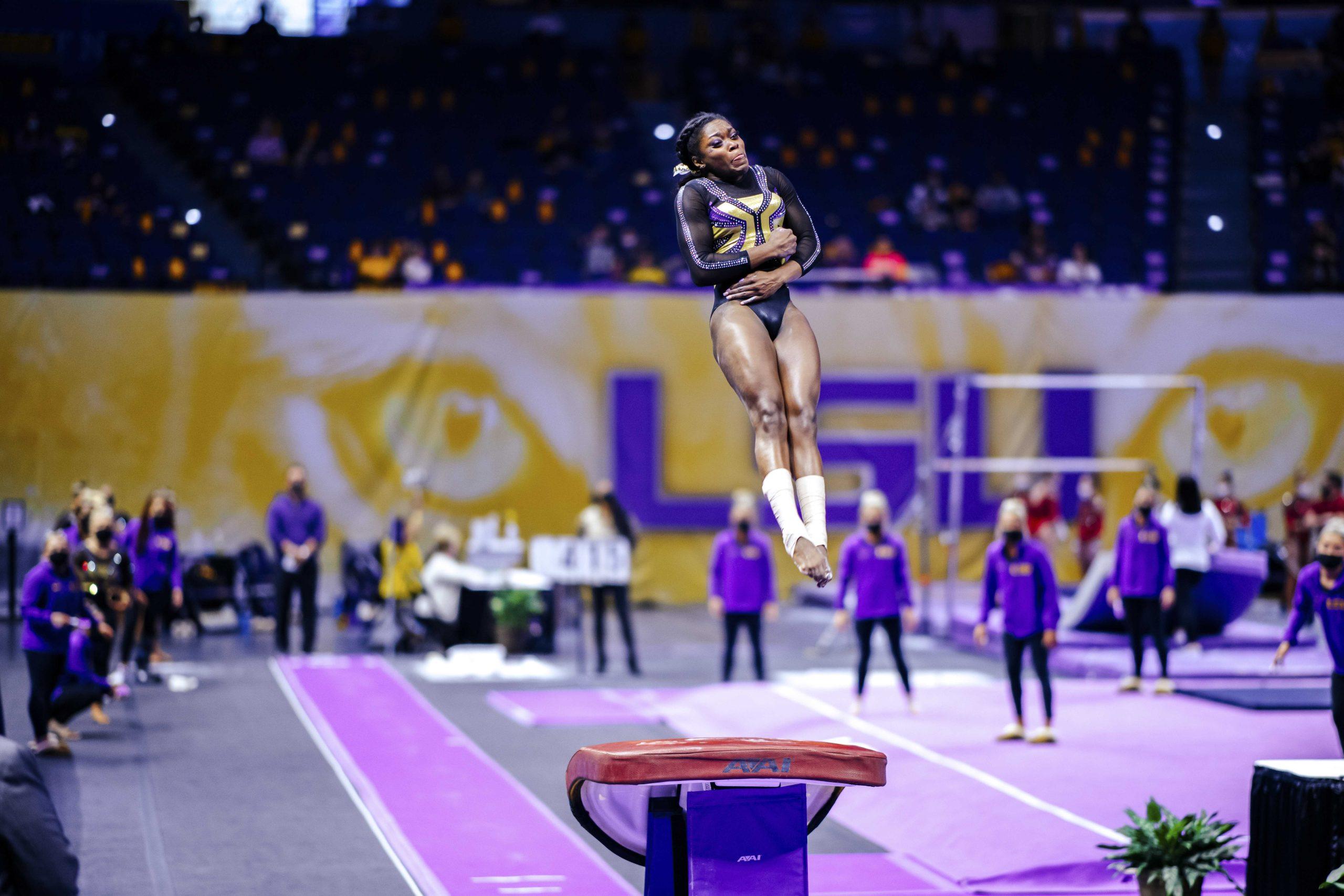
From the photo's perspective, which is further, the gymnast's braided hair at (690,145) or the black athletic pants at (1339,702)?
the black athletic pants at (1339,702)

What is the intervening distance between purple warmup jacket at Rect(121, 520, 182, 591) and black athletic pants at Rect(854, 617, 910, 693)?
5.50 m

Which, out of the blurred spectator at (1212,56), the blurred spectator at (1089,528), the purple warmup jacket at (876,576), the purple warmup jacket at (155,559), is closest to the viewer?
the purple warmup jacket at (876,576)

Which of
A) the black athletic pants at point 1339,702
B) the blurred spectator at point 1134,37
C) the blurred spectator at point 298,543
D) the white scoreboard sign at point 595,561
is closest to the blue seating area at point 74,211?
the blurred spectator at point 298,543

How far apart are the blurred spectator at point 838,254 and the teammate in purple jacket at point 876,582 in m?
7.81

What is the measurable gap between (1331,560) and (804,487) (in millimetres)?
4410

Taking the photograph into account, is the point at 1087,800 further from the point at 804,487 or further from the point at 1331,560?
the point at 804,487

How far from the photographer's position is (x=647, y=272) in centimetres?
1770

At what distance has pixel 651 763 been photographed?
4.24m

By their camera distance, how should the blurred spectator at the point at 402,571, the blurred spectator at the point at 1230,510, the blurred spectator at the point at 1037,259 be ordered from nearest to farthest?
the blurred spectator at the point at 402,571
the blurred spectator at the point at 1230,510
the blurred spectator at the point at 1037,259

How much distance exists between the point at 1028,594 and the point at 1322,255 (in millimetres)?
11304

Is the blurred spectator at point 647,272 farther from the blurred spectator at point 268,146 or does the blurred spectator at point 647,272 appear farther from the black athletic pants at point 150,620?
the black athletic pants at point 150,620

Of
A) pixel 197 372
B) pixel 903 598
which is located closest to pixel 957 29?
pixel 197 372

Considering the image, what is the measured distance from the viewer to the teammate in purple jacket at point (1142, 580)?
11.3 metres

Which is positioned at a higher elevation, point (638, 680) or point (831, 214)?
point (831, 214)
